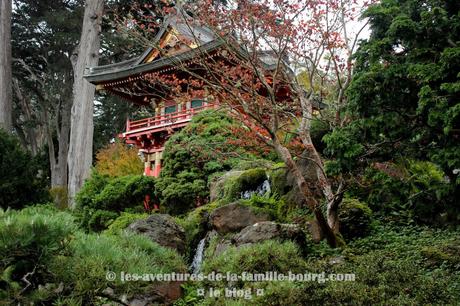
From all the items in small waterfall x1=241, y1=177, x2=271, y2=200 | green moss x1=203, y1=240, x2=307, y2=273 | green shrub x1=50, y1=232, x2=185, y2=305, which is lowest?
green moss x1=203, y1=240, x2=307, y2=273

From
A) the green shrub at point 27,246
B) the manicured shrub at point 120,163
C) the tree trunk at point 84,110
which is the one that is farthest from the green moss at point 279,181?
the manicured shrub at point 120,163

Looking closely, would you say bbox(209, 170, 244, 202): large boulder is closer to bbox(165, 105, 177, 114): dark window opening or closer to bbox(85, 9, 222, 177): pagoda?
bbox(85, 9, 222, 177): pagoda

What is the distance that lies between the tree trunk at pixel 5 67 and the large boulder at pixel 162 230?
1158 cm

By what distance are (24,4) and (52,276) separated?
22.2 metres

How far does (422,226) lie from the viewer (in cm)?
829

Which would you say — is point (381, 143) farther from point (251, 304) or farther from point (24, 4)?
point (24, 4)

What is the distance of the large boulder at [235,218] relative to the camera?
8.31 metres

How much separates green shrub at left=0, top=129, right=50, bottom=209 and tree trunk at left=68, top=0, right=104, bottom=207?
358cm

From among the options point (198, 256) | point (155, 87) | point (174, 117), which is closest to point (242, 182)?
point (198, 256)

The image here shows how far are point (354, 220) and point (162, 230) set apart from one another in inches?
132

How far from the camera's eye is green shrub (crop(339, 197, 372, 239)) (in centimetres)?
816

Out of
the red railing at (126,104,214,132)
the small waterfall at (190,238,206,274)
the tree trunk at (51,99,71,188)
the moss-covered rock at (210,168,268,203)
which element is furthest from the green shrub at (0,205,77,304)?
the tree trunk at (51,99,71,188)

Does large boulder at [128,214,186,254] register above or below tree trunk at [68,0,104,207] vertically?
below

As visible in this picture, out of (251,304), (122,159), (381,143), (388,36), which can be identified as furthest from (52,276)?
(122,159)
